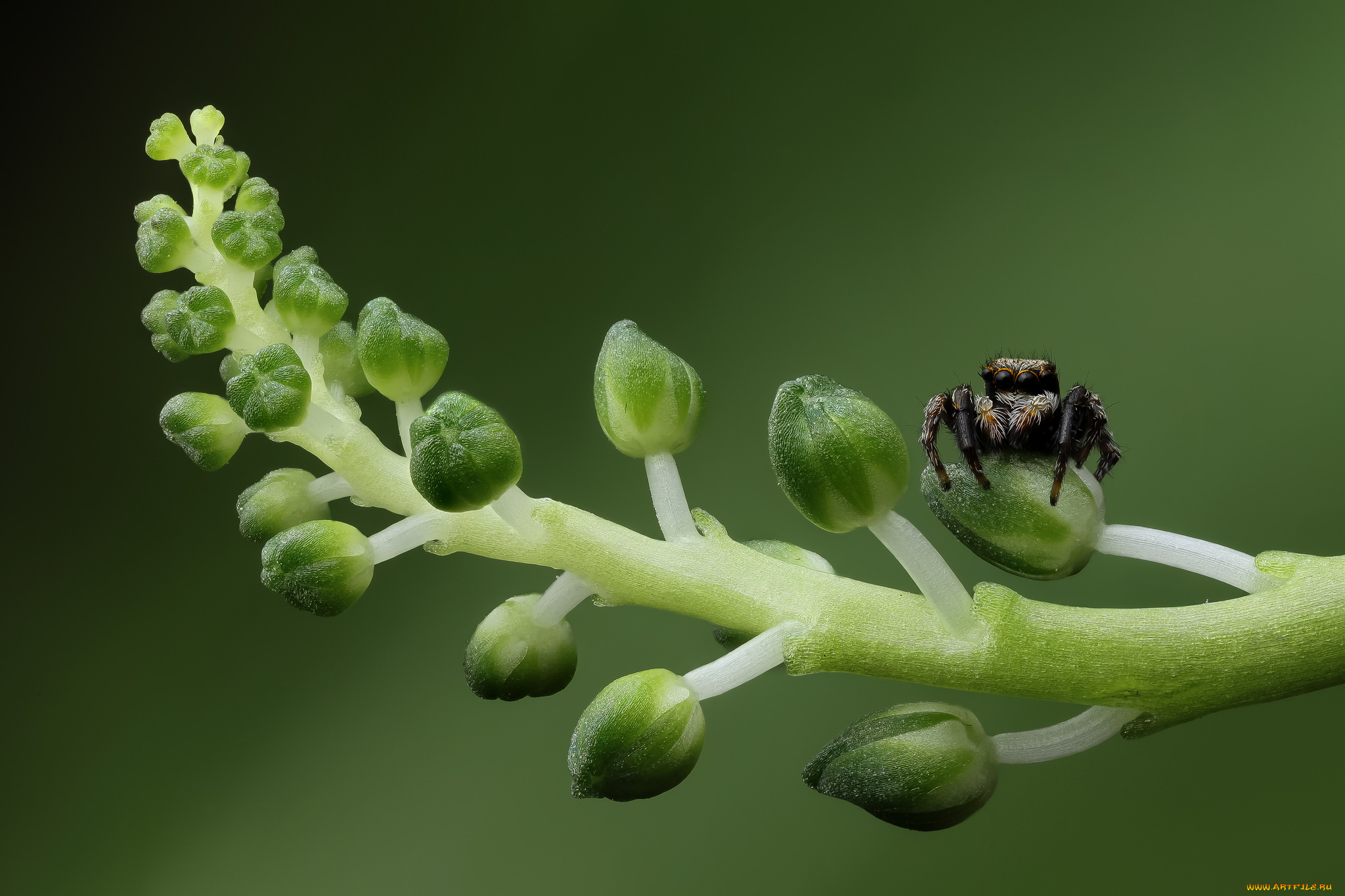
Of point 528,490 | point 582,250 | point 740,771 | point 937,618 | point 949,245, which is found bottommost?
point 937,618

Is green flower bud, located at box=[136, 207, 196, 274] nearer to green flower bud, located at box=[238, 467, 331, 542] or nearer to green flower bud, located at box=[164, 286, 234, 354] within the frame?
green flower bud, located at box=[164, 286, 234, 354]

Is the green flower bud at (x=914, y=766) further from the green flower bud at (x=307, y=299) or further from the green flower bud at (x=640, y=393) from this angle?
the green flower bud at (x=307, y=299)

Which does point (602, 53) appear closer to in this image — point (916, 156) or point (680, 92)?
Result: point (680, 92)

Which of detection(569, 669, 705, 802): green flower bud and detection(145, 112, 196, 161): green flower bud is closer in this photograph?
detection(569, 669, 705, 802): green flower bud

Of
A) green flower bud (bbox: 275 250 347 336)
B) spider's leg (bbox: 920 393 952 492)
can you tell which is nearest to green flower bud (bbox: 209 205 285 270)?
green flower bud (bbox: 275 250 347 336)

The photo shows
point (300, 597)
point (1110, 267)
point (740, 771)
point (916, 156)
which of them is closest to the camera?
point (300, 597)

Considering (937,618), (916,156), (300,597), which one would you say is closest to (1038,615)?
(937,618)
